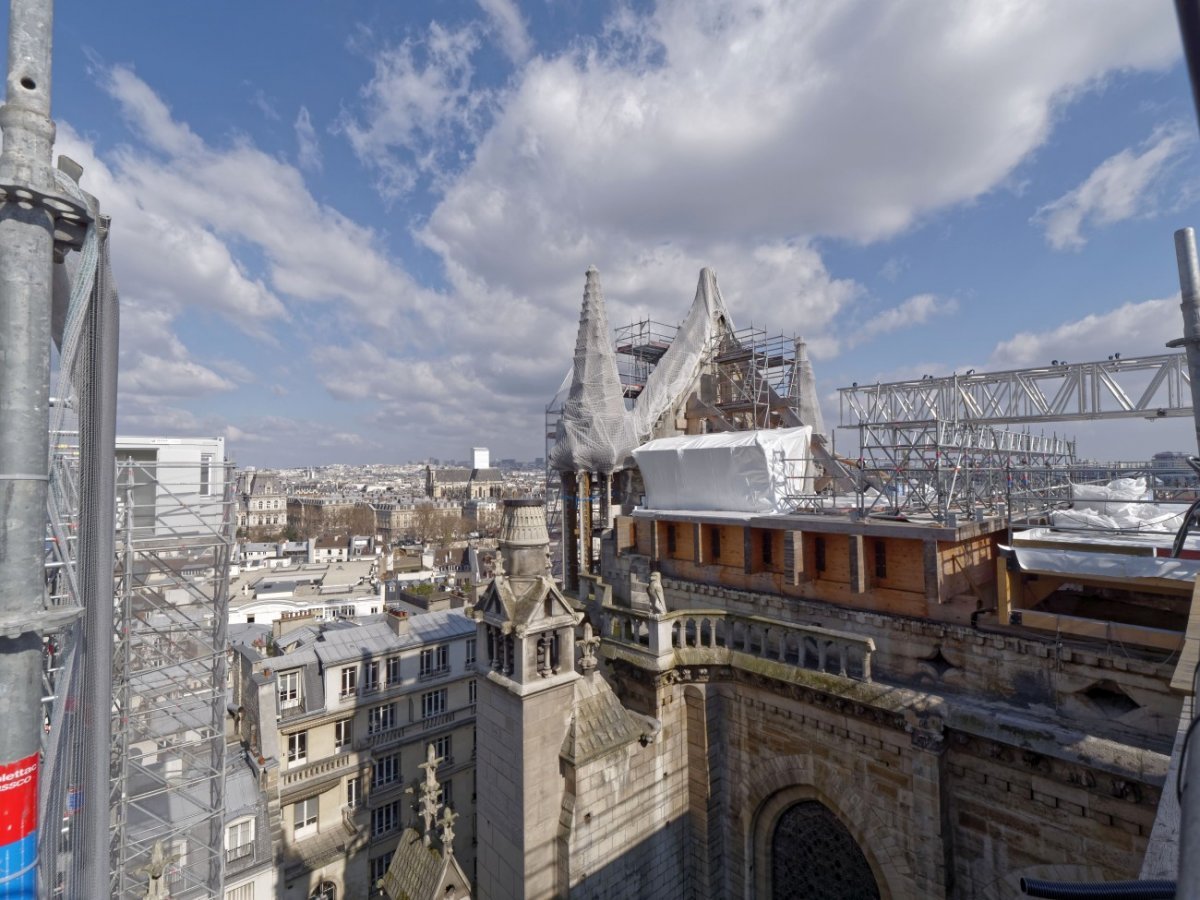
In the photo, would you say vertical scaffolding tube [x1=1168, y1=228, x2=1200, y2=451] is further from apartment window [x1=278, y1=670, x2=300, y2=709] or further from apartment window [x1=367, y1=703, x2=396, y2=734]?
apartment window [x1=367, y1=703, x2=396, y2=734]

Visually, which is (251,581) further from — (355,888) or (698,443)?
(698,443)

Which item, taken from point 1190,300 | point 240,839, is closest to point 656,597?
point 1190,300

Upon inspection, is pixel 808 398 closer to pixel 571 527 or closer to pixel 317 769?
pixel 571 527

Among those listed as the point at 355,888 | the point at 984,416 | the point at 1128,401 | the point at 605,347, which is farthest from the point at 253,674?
the point at 1128,401

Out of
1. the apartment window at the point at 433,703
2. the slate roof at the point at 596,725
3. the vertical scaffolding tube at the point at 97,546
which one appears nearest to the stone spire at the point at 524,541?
the slate roof at the point at 596,725

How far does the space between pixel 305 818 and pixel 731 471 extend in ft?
66.2

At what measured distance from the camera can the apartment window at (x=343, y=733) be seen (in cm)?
2253

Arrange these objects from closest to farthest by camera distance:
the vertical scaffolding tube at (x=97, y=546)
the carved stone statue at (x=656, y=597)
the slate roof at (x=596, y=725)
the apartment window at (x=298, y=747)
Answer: the vertical scaffolding tube at (x=97, y=546) → the slate roof at (x=596, y=725) → the carved stone statue at (x=656, y=597) → the apartment window at (x=298, y=747)

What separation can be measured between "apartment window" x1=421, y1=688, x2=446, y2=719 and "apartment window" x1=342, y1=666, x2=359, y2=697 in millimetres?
2901

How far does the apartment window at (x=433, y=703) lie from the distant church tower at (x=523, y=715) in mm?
17218

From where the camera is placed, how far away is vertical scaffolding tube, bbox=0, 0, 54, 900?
2979 millimetres

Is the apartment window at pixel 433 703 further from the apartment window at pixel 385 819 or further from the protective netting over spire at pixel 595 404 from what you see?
the protective netting over spire at pixel 595 404

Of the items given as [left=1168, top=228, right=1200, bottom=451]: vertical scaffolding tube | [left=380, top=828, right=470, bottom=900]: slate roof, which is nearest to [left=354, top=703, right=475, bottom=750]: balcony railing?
[left=380, top=828, right=470, bottom=900]: slate roof

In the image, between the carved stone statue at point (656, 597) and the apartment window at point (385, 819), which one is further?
the apartment window at point (385, 819)
